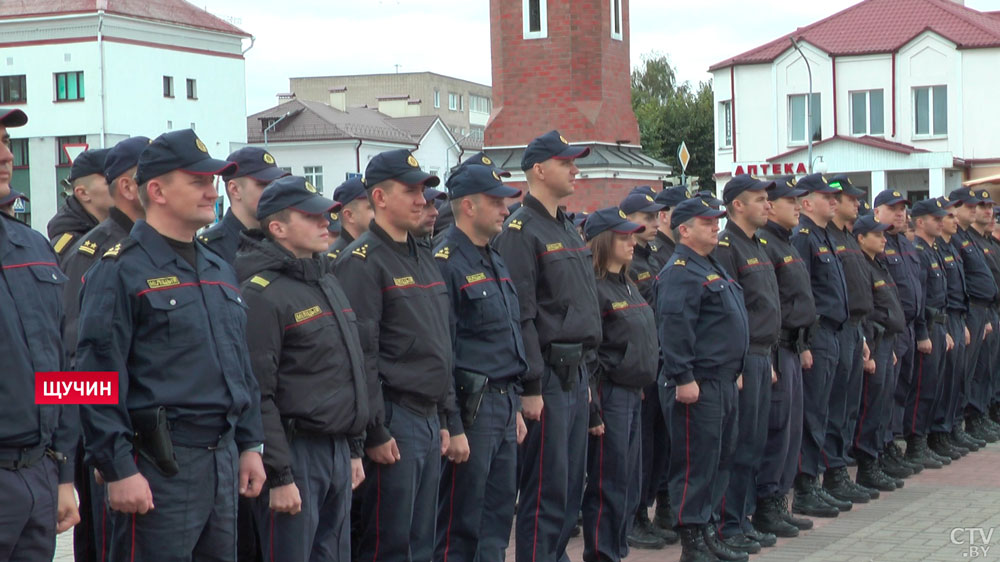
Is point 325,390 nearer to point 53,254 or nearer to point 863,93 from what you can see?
point 53,254

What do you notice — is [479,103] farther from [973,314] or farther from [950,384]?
[950,384]

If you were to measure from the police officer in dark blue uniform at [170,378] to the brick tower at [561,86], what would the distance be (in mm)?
20310

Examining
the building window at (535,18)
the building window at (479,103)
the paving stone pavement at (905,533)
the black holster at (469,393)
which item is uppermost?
the building window at (479,103)

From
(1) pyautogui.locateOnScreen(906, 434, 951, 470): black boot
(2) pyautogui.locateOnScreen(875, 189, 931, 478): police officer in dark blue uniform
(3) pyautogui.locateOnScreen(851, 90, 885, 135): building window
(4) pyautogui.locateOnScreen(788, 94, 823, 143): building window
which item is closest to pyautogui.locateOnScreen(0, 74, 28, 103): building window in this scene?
(4) pyautogui.locateOnScreen(788, 94, 823, 143): building window

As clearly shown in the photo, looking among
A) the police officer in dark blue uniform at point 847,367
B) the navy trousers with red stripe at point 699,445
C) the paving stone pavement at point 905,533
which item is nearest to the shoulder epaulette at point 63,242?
the paving stone pavement at point 905,533

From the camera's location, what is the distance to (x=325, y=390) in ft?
17.7

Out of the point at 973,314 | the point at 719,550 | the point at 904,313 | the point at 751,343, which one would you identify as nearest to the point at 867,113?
the point at 973,314

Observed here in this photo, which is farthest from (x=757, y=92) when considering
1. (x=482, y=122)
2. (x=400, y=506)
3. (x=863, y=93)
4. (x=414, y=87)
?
(x=482, y=122)

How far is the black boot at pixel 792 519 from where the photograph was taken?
9078 mm

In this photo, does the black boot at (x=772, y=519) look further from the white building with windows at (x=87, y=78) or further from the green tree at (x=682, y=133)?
the green tree at (x=682, y=133)

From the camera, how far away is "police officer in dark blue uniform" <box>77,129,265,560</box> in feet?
15.4

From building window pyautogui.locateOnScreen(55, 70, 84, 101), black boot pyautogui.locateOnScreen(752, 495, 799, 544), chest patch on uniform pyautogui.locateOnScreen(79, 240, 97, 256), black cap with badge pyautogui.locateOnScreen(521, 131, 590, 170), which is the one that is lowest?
black boot pyautogui.locateOnScreen(752, 495, 799, 544)

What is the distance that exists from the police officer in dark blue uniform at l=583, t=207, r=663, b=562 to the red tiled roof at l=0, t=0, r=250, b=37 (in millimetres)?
54479

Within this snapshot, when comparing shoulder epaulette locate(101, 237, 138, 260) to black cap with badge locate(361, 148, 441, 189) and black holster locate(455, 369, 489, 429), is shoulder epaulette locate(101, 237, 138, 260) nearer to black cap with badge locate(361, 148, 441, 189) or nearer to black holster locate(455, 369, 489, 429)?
black cap with badge locate(361, 148, 441, 189)
